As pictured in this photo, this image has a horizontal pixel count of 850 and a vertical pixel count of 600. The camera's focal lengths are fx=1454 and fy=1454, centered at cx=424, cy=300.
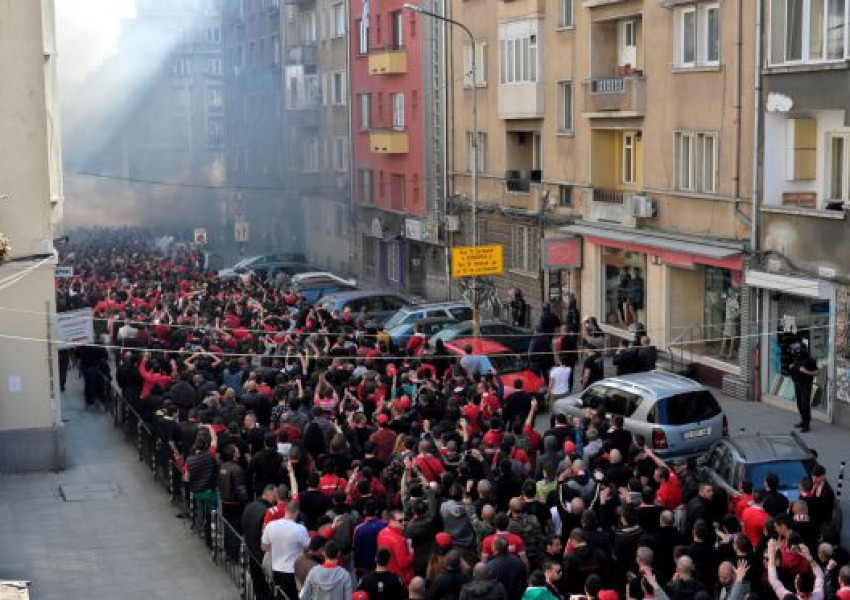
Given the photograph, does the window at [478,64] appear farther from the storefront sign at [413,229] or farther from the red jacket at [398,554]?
the red jacket at [398,554]

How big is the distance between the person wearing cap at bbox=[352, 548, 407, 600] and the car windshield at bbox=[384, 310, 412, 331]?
19973 millimetres

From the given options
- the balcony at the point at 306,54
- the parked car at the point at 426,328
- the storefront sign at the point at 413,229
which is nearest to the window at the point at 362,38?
the balcony at the point at 306,54

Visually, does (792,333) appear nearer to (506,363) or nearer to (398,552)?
(506,363)

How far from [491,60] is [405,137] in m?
8.75

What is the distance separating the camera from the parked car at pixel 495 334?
30.1m

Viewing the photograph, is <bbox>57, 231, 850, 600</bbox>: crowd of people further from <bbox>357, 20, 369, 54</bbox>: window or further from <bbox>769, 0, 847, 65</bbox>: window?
<bbox>357, 20, 369, 54</bbox>: window

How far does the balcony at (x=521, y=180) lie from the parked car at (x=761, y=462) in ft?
70.9

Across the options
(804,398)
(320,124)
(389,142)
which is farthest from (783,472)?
(320,124)

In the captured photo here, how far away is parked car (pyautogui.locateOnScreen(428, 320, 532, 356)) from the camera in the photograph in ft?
98.6

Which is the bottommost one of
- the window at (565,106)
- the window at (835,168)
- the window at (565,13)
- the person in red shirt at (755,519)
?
the person in red shirt at (755,519)

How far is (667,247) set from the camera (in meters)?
30.3

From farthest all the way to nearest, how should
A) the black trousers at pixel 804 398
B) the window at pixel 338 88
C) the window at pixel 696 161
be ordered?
the window at pixel 338 88 → the window at pixel 696 161 → the black trousers at pixel 804 398

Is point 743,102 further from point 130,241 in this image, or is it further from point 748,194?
point 130,241

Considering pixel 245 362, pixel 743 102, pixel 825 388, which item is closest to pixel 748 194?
pixel 743 102
